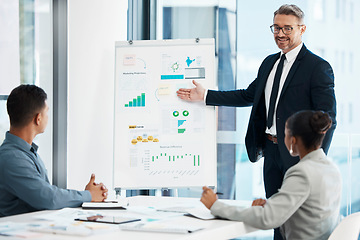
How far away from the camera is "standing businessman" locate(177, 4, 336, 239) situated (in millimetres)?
2918

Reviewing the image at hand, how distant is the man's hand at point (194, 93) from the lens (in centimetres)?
347

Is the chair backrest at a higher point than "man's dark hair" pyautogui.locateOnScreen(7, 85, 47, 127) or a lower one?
lower

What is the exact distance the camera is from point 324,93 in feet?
9.50

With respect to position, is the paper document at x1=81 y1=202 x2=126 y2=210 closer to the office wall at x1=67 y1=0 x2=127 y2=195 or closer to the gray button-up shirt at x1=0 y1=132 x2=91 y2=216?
the gray button-up shirt at x1=0 y1=132 x2=91 y2=216

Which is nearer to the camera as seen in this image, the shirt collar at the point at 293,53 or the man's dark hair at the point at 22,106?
the man's dark hair at the point at 22,106

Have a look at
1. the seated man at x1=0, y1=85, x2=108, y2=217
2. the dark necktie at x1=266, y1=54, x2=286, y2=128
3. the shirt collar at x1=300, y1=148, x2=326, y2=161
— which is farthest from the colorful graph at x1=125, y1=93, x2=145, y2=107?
the shirt collar at x1=300, y1=148, x2=326, y2=161

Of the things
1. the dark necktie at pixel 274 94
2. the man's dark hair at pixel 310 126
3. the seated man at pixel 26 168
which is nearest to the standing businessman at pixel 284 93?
the dark necktie at pixel 274 94

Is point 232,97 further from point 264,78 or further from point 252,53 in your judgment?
point 252,53

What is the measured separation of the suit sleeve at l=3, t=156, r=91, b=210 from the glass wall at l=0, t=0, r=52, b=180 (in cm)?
82

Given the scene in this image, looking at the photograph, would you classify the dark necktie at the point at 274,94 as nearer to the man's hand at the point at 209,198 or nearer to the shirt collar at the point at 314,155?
the shirt collar at the point at 314,155

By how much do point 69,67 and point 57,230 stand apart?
1.91 metres

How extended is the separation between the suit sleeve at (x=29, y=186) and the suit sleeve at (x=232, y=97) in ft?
4.83

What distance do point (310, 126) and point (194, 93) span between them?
4.80 ft

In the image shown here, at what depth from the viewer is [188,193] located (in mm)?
4453
